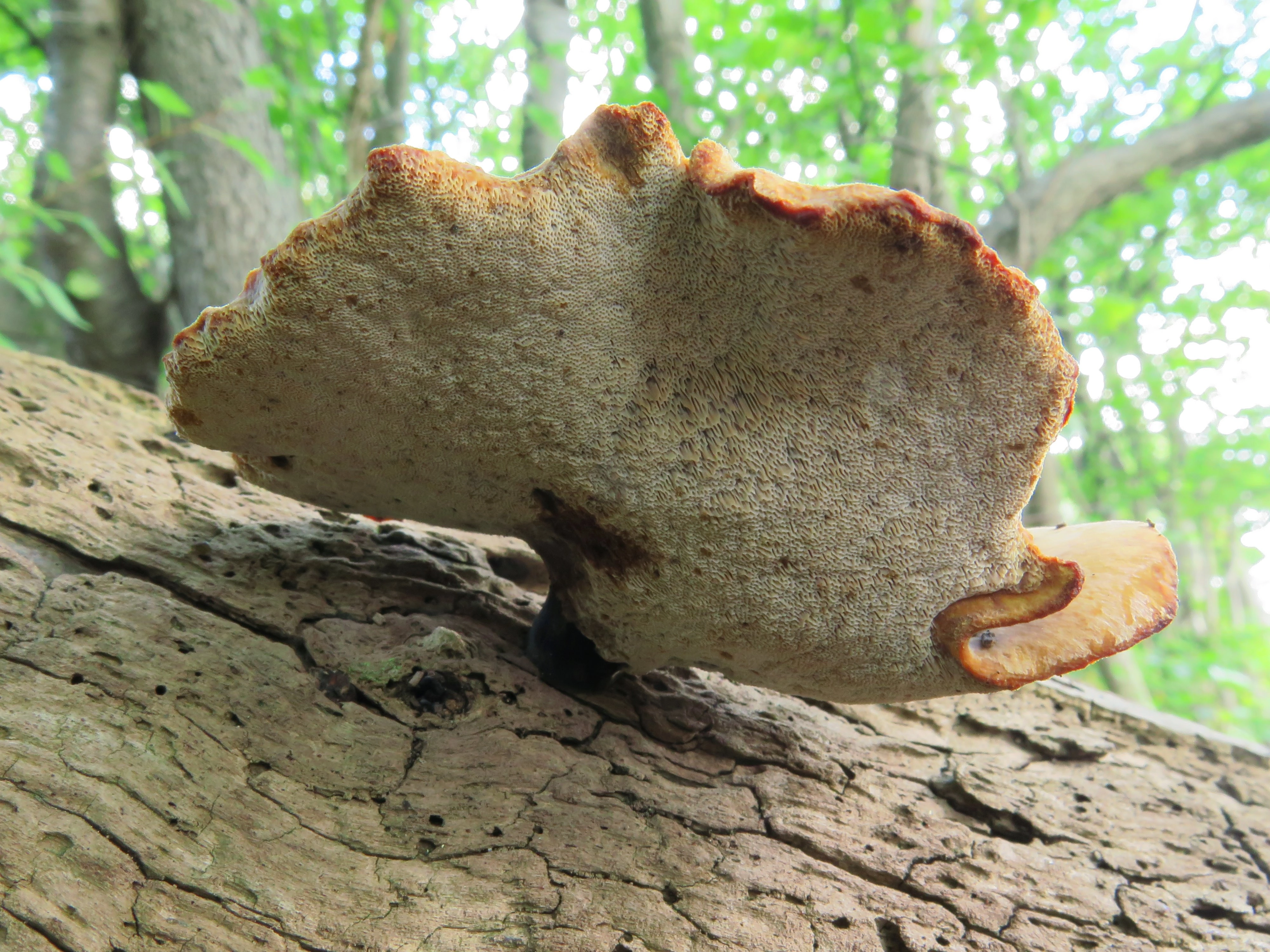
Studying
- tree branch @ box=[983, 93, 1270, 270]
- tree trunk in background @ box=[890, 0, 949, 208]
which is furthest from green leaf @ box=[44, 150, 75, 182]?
tree branch @ box=[983, 93, 1270, 270]

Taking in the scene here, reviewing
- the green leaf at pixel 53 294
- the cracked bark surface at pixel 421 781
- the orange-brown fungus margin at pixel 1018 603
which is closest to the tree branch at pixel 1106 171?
the cracked bark surface at pixel 421 781

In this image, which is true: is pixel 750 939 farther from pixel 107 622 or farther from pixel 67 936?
pixel 107 622

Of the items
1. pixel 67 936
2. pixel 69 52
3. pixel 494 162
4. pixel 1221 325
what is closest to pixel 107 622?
pixel 67 936

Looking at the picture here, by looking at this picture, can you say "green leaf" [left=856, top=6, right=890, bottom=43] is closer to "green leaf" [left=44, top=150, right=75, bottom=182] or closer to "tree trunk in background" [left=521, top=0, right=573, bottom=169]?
"tree trunk in background" [left=521, top=0, right=573, bottom=169]

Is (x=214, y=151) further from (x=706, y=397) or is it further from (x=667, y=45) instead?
(x=706, y=397)

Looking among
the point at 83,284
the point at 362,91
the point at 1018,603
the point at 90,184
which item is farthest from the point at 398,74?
the point at 1018,603
